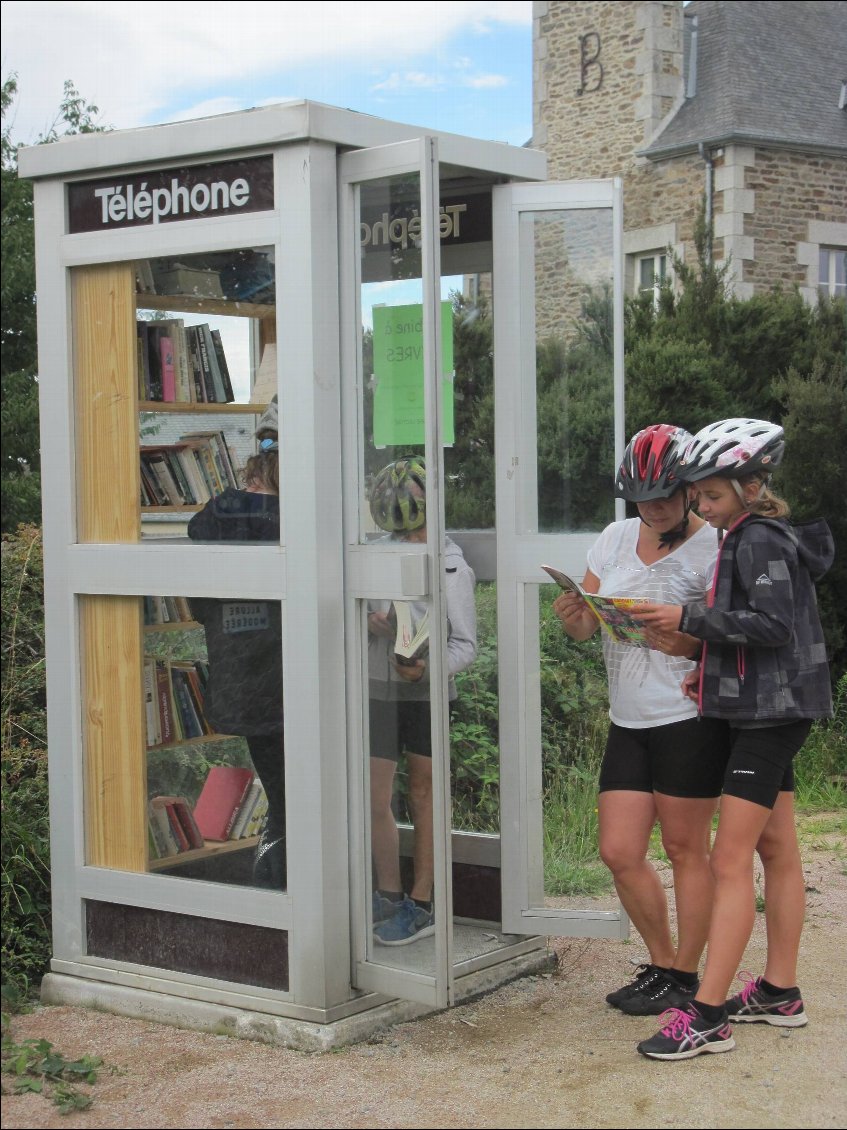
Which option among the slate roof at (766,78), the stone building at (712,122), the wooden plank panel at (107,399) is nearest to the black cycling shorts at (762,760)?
the wooden plank panel at (107,399)

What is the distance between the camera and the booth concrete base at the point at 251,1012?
4496 mm

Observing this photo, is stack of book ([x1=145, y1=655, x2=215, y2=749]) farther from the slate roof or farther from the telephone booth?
the slate roof

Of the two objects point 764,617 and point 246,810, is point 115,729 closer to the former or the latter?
point 246,810

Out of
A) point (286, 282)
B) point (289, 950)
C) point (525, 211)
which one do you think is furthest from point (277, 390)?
point (289, 950)

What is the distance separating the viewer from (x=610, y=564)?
186 inches

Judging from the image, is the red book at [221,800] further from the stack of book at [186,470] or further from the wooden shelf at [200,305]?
the wooden shelf at [200,305]

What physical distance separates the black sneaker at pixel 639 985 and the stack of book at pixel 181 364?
2.42 meters

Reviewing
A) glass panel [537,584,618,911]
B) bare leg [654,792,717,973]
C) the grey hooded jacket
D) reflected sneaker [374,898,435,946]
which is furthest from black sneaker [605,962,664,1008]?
the grey hooded jacket

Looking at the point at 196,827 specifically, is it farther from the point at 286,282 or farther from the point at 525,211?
the point at 525,211

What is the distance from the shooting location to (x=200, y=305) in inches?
192

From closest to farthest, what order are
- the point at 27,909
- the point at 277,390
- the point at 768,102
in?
the point at 277,390 → the point at 27,909 → the point at 768,102

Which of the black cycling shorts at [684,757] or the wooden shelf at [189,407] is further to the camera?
the wooden shelf at [189,407]

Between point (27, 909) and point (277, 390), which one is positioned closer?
point (277, 390)

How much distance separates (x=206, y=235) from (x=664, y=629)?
1.93 m
